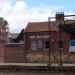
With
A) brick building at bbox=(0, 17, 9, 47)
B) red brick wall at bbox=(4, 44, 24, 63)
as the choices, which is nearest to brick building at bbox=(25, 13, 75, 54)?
red brick wall at bbox=(4, 44, 24, 63)

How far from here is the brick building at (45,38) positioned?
194 ft

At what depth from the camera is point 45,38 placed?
202ft

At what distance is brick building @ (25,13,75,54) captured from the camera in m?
59.3

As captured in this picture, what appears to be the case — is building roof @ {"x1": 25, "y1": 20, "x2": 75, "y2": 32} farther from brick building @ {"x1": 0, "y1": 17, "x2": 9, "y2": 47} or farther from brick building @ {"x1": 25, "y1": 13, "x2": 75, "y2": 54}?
brick building @ {"x1": 0, "y1": 17, "x2": 9, "y2": 47}

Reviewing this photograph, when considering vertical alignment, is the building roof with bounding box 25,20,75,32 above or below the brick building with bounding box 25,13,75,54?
above

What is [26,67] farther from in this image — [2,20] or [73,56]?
[2,20]

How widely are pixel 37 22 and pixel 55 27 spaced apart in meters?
7.45

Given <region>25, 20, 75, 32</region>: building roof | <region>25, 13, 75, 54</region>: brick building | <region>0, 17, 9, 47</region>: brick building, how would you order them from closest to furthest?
<region>25, 13, 75, 54</region>: brick building, <region>25, 20, 75, 32</region>: building roof, <region>0, 17, 9, 47</region>: brick building

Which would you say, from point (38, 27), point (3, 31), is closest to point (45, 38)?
point (38, 27)

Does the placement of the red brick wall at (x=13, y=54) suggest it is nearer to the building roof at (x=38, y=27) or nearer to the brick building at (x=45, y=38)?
the brick building at (x=45, y=38)

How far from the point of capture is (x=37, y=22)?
66.9 m

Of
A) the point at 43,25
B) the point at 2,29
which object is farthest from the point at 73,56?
the point at 2,29

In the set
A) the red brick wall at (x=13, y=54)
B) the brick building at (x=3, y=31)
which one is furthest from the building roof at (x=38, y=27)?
the brick building at (x=3, y=31)

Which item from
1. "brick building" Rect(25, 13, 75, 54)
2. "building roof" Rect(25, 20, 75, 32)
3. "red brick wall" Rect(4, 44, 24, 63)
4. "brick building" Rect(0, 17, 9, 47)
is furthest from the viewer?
"brick building" Rect(0, 17, 9, 47)
